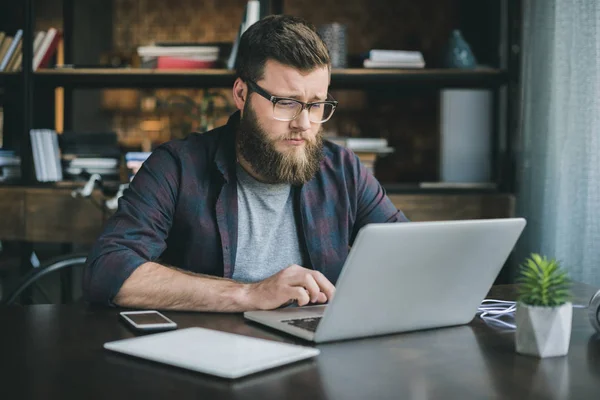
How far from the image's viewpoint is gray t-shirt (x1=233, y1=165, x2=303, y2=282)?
1.85 metres

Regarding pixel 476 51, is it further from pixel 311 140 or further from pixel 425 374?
pixel 425 374

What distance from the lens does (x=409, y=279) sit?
117 cm

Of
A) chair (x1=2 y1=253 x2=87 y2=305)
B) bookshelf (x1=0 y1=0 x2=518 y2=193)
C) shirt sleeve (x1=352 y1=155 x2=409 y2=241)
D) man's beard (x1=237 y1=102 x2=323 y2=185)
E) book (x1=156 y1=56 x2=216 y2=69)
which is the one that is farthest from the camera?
book (x1=156 y1=56 x2=216 y2=69)

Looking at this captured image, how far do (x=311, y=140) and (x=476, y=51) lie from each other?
7.37 feet

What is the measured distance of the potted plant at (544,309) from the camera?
1.09m

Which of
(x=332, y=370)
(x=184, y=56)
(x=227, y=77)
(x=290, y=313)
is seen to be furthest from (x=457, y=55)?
(x=332, y=370)

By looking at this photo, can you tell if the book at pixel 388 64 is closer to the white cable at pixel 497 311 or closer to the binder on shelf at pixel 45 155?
the binder on shelf at pixel 45 155

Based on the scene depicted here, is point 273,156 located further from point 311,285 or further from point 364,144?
point 364,144

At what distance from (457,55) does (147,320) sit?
88.1 inches

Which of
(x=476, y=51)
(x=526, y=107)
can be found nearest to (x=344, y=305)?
(x=526, y=107)

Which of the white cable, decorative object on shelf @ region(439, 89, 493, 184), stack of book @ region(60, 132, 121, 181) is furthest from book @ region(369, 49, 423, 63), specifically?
the white cable

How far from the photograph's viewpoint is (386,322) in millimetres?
1203

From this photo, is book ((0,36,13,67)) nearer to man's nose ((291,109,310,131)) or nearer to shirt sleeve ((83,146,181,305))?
shirt sleeve ((83,146,181,305))

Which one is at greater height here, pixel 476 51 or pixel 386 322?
pixel 476 51
